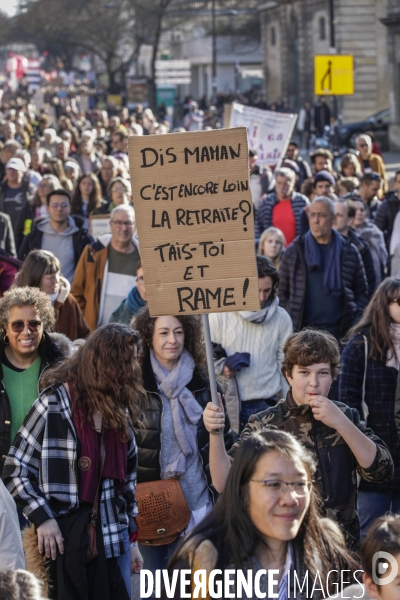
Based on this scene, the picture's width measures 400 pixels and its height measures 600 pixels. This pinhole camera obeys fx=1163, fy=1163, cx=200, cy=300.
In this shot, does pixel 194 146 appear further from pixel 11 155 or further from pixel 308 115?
pixel 308 115

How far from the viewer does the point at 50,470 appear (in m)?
4.27

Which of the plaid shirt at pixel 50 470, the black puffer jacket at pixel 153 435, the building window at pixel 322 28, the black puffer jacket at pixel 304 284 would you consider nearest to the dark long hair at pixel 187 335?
the black puffer jacket at pixel 153 435

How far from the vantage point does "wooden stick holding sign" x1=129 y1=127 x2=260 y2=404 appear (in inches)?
174

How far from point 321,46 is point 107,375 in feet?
186

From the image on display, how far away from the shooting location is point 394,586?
9.29 feet

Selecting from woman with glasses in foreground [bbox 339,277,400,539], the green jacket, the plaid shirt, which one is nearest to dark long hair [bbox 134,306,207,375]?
woman with glasses in foreground [bbox 339,277,400,539]

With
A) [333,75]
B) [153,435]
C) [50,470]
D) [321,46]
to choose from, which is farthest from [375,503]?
[321,46]

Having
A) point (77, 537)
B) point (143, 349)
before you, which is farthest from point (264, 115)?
point (77, 537)

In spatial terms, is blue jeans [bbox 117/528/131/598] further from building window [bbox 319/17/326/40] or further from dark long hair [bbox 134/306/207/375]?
building window [bbox 319/17/326/40]

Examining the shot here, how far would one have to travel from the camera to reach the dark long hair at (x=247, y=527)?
3.05 meters

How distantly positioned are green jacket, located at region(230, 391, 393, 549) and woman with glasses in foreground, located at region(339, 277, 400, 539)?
118 centimetres

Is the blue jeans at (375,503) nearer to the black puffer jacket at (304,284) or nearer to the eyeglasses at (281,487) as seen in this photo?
the eyeglasses at (281,487)

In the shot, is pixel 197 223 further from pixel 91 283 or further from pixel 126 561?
pixel 91 283

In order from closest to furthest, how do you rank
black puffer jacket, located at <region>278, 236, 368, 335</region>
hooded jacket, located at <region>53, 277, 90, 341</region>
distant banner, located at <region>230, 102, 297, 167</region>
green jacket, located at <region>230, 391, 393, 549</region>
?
green jacket, located at <region>230, 391, 393, 549</region>
hooded jacket, located at <region>53, 277, 90, 341</region>
black puffer jacket, located at <region>278, 236, 368, 335</region>
distant banner, located at <region>230, 102, 297, 167</region>
